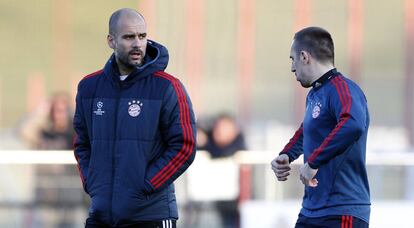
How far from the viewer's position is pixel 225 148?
1191cm

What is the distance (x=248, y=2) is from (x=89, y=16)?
1.77 m

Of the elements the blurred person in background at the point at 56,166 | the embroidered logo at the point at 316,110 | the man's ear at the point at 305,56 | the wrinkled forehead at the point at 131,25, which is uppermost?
the wrinkled forehead at the point at 131,25

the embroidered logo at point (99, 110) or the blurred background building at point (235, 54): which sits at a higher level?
the blurred background building at point (235, 54)

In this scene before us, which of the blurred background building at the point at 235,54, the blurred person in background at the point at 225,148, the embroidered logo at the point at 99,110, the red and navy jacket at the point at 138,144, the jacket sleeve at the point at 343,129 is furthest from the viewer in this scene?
the blurred background building at the point at 235,54

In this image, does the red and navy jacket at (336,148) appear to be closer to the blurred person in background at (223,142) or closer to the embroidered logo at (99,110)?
the embroidered logo at (99,110)

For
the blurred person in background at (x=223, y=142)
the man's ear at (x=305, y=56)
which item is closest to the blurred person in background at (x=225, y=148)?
the blurred person in background at (x=223, y=142)

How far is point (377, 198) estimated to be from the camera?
11969 millimetres

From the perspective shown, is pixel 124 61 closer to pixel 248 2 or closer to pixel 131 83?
pixel 131 83

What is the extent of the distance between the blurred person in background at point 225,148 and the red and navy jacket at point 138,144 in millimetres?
5986

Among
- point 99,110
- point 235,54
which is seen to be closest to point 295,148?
point 99,110

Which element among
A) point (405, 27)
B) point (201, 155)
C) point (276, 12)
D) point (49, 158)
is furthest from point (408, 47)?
point (49, 158)

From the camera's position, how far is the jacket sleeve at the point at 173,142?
562cm

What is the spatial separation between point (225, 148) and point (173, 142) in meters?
6.26

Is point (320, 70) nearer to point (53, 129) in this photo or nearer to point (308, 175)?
point (308, 175)
